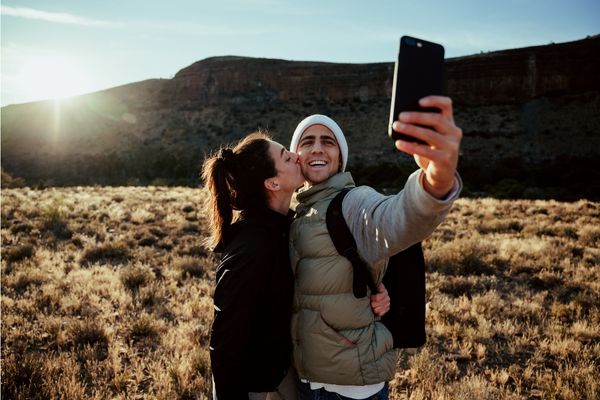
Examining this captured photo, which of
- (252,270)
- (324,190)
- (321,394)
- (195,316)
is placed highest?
(324,190)

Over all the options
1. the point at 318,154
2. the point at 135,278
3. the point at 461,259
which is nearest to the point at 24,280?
the point at 135,278

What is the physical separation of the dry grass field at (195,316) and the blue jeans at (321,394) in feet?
6.84

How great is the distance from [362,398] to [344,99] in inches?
1931

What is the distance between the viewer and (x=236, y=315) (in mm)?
1772

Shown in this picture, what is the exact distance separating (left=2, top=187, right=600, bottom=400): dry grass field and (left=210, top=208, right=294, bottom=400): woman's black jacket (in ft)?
7.93

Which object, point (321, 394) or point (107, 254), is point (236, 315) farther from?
point (107, 254)

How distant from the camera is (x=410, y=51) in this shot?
1232mm

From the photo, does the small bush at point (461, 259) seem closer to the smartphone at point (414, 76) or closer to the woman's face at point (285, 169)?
the woman's face at point (285, 169)

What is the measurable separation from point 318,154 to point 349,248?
762 mm

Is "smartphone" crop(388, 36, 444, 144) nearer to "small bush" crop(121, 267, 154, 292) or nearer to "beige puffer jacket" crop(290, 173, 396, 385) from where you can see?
"beige puffer jacket" crop(290, 173, 396, 385)

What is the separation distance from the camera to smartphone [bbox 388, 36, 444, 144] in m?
1.16

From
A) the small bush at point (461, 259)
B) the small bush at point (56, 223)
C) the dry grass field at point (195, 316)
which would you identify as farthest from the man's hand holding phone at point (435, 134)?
the small bush at point (56, 223)

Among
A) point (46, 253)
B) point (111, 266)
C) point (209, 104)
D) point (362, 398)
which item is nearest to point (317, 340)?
point (362, 398)

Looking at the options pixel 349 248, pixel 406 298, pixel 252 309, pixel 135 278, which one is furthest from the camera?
pixel 135 278
